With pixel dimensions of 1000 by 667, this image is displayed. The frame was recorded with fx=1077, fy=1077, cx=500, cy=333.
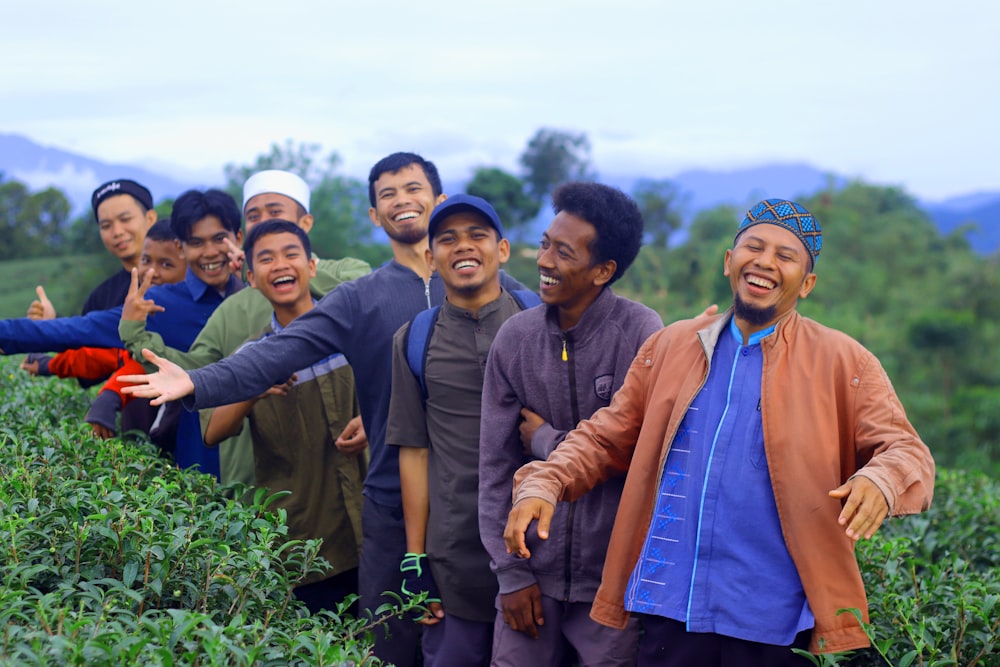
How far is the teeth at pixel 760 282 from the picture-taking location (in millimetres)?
2857

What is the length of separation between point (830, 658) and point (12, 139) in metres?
168

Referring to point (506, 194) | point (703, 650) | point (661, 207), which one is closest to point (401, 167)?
point (703, 650)

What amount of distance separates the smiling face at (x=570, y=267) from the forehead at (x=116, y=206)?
3220 millimetres

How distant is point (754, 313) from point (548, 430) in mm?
798

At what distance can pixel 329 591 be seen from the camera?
4.52 metres

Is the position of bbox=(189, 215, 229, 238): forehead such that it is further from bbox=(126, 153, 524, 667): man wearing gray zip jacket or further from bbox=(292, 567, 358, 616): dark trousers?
bbox=(292, 567, 358, 616): dark trousers

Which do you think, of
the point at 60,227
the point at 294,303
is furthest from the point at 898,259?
the point at 294,303

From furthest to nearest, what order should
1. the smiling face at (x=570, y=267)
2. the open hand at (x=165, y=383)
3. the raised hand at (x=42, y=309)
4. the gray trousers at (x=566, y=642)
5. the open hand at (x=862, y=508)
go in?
the raised hand at (x=42, y=309), the open hand at (x=165, y=383), the smiling face at (x=570, y=267), the gray trousers at (x=566, y=642), the open hand at (x=862, y=508)

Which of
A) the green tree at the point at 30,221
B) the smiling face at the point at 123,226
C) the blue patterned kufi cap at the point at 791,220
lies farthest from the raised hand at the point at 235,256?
the green tree at the point at 30,221

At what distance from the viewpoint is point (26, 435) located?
4.14 meters

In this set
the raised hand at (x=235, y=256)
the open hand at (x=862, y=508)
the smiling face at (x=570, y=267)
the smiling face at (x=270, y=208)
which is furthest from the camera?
the smiling face at (x=270, y=208)

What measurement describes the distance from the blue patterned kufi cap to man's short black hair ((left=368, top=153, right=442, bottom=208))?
6.85ft

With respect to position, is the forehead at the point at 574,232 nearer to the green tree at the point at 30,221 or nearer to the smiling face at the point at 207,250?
the smiling face at the point at 207,250

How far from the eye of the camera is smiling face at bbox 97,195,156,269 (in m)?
5.79
